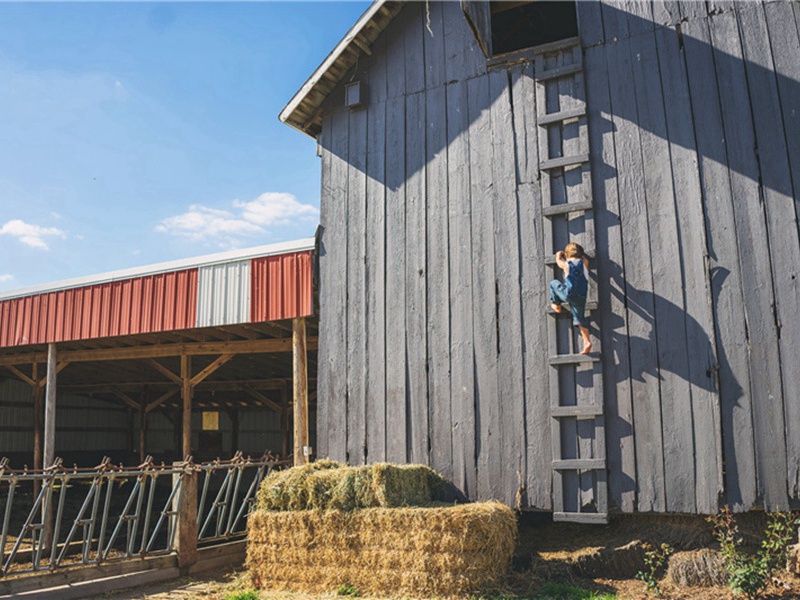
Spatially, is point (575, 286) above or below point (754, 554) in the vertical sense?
above

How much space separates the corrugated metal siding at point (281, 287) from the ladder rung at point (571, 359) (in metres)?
4.10

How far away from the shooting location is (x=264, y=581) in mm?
8484

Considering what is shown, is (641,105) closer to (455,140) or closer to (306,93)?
(455,140)

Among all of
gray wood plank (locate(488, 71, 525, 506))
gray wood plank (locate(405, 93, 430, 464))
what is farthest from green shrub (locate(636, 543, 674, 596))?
gray wood plank (locate(405, 93, 430, 464))

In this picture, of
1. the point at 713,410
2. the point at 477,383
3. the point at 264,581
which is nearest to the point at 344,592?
the point at 264,581

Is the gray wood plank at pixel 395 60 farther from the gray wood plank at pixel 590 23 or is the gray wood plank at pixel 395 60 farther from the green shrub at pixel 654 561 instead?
the green shrub at pixel 654 561

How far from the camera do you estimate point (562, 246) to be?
28.4 ft

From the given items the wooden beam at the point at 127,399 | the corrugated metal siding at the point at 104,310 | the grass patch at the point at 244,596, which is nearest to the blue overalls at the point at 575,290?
the grass patch at the point at 244,596

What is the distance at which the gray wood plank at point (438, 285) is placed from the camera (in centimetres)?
923

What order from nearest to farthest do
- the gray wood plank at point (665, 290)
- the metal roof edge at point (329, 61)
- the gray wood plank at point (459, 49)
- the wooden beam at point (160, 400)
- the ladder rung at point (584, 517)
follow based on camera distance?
the gray wood plank at point (665, 290)
the ladder rung at point (584, 517)
the gray wood plank at point (459, 49)
the metal roof edge at point (329, 61)
the wooden beam at point (160, 400)

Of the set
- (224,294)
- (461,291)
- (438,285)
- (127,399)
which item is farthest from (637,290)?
(127,399)

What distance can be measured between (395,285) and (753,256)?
438 centimetres

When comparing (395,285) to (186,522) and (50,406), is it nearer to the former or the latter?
(186,522)

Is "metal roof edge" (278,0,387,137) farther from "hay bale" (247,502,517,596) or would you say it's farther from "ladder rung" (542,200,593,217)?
"hay bale" (247,502,517,596)
